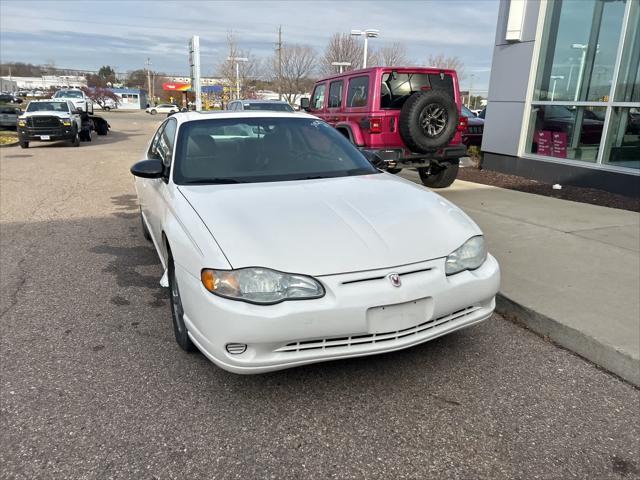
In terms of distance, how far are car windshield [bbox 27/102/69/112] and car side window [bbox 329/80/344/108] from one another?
14115 millimetres

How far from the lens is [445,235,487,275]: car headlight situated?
2.92 m

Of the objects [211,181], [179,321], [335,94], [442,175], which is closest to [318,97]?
[335,94]

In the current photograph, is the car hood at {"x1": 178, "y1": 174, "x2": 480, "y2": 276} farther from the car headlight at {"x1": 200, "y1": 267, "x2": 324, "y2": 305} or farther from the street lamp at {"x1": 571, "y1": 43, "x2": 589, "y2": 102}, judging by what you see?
the street lamp at {"x1": 571, "y1": 43, "x2": 589, "y2": 102}

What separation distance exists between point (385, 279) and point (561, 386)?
1360 millimetres

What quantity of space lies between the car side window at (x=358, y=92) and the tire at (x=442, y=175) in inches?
75.2

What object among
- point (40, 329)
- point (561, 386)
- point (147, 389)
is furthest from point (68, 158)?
point (561, 386)

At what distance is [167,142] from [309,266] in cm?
247

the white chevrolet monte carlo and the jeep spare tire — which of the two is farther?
the jeep spare tire

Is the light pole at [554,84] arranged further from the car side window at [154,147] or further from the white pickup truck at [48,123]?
the white pickup truck at [48,123]

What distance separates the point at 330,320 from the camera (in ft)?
8.29

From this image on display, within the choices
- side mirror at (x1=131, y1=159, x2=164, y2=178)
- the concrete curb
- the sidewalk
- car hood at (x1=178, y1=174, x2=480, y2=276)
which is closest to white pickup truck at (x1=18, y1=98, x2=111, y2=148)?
the sidewalk

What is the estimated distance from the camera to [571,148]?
938 cm

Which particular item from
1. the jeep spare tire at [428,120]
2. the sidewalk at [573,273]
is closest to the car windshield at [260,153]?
the sidewalk at [573,273]

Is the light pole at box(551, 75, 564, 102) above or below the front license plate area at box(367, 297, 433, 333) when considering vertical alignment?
above
